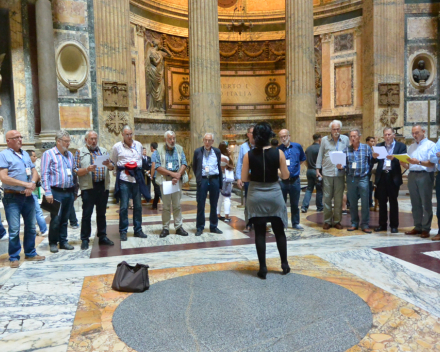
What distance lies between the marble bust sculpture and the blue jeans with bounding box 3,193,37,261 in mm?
13013

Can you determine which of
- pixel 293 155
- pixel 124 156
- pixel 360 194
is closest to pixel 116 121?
pixel 124 156

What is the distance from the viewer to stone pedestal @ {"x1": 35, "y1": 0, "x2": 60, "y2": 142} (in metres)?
9.87

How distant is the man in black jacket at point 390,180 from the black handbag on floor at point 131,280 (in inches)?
169

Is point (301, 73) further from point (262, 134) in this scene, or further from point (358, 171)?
point (262, 134)

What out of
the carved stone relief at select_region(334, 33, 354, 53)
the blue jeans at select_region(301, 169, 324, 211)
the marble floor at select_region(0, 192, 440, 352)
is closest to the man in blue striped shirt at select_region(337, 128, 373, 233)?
the marble floor at select_region(0, 192, 440, 352)

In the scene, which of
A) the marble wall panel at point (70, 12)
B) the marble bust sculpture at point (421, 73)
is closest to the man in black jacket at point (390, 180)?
the marble bust sculpture at point (421, 73)

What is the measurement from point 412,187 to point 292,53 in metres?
7.68

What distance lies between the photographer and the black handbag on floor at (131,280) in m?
3.97

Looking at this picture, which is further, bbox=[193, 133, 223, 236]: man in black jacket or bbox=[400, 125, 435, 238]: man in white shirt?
bbox=[193, 133, 223, 236]: man in black jacket

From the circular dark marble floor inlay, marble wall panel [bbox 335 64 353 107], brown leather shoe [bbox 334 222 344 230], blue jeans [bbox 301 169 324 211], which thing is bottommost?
the circular dark marble floor inlay

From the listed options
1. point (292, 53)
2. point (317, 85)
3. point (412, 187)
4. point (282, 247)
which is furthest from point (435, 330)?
point (317, 85)

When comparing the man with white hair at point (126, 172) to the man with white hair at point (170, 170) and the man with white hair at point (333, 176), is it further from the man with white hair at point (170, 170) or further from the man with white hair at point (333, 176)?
the man with white hair at point (333, 176)

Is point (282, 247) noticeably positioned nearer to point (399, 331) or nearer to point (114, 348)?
point (399, 331)

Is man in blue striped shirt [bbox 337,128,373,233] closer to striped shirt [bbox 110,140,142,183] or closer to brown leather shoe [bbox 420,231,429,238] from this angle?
brown leather shoe [bbox 420,231,429,238]
